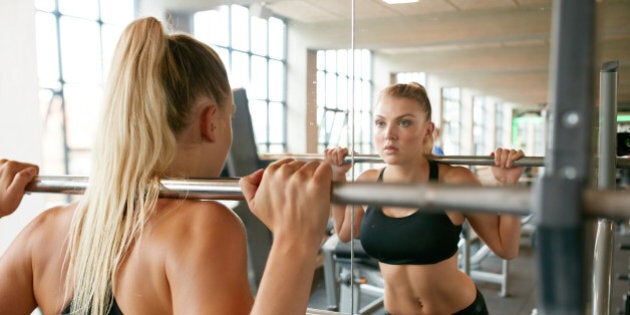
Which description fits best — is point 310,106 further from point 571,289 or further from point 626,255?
point 626,255

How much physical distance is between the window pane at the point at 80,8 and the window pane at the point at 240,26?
4.24ft

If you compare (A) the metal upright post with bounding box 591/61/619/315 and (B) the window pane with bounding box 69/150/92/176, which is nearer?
(A) the metal upright post with bounding box 591/61/619/315

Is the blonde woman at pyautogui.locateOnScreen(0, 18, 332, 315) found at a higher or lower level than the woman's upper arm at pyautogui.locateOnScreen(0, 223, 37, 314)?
higher

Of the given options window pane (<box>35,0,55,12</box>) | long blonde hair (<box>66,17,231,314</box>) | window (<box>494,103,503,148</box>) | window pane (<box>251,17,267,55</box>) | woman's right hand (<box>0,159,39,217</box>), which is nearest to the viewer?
long blonde hair (<box>66,17,231,314</box>)

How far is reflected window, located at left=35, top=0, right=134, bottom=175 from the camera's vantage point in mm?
2867

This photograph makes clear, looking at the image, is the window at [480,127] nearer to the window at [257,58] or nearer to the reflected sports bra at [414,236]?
the reflected sports bra at [414,236]

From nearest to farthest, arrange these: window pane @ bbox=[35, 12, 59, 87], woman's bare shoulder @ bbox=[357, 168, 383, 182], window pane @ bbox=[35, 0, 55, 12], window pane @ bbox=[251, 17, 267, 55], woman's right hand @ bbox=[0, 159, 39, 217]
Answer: woman's right hand @ bbox=[0, 159, 39, 217]
woman's bare shoulder @ bbox=[357, 168, 383, 182]
window pane @ bbox=[251, 17, 267, 55]
window pane @ bbox=[35, 12, 59, 87]
window pane @ bbox=[35, 0, 55, 12]

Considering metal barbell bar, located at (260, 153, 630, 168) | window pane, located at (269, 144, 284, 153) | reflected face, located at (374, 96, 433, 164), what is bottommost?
metal barbell bar, located at (260, 153, 630, 168)

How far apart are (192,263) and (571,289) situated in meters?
0.44

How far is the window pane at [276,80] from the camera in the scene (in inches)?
81.0

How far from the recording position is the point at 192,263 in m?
0.63

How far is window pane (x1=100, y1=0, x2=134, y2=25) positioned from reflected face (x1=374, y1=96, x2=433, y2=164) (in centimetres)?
161

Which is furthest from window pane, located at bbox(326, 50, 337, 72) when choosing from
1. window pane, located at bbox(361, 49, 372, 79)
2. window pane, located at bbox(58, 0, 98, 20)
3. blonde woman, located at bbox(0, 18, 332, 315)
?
window pane, located at bbox(58, 0, 98, 20)

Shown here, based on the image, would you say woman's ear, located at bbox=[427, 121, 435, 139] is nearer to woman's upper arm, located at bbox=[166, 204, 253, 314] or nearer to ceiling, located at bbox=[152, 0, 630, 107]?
ceiling, located at bbox=[152, 0, 630, 107]
